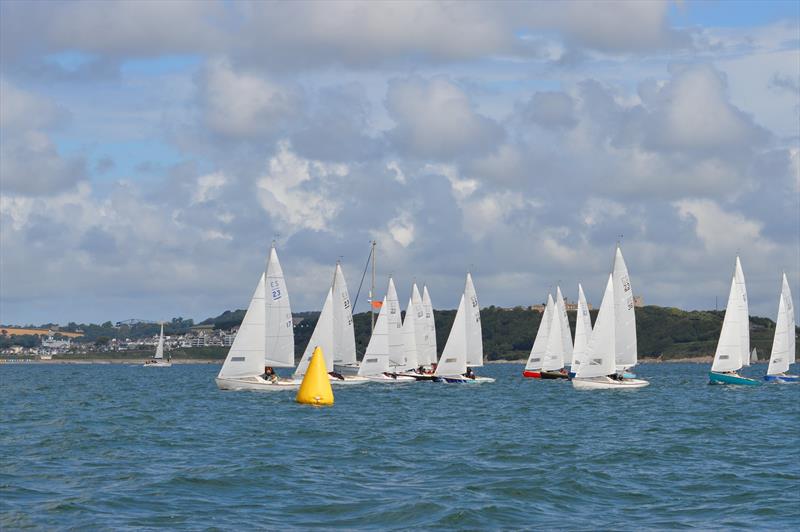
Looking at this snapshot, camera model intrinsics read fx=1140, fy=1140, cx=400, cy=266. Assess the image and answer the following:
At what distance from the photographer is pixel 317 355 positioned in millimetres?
59062

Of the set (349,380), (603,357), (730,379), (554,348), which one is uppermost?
(554,348)

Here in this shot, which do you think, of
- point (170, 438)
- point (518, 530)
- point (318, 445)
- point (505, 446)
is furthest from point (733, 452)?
point (170, 438)

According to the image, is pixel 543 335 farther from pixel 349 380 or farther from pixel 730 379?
pixel 349 380

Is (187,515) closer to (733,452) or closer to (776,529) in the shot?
(776,529)

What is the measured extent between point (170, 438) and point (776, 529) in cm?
2517

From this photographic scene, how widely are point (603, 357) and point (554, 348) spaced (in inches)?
1185

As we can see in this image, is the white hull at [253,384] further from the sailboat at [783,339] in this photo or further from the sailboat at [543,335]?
the sailboat at [543,335]

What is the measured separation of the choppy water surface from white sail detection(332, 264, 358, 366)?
28.7 metres

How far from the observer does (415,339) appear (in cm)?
10150

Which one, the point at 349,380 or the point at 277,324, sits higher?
the point at 277,324

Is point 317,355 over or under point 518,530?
over

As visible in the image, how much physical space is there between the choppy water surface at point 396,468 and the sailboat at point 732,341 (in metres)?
26.7

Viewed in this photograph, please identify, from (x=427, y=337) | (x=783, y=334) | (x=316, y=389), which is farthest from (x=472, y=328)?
(x=316, y=389)

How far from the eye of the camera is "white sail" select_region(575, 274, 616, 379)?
8194 centimetres
